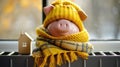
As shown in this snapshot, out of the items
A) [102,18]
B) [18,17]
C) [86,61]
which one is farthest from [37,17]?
[86,61]

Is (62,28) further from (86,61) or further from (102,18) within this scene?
(102,18)

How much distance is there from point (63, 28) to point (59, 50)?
10 cm

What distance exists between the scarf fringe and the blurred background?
44 centimetres

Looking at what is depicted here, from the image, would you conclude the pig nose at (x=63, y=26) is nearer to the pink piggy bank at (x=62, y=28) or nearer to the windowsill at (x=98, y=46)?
the pink piggy bank at (x=62, y=28)

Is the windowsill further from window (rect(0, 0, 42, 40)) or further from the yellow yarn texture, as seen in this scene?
the yellow yarn texture

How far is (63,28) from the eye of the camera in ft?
3.65

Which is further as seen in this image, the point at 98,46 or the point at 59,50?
the point at 98,46

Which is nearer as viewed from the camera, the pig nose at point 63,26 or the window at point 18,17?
the pig nose at point 63,26

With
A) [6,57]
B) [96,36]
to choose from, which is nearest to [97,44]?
[96,36]

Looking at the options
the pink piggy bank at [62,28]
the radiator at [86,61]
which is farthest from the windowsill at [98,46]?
the pink piggy bank at [62,28]

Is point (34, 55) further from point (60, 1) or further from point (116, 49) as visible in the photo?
point (116, 49)

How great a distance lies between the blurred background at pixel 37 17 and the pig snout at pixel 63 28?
1.37 feet

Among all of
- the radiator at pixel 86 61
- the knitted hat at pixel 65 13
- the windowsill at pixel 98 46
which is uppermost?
the knitted hat at pixel 65 13

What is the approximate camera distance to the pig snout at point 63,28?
111 centimetres
